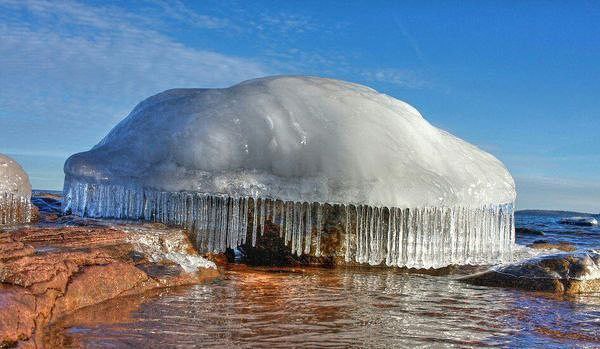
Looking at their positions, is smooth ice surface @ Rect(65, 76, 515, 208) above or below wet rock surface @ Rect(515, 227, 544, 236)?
above

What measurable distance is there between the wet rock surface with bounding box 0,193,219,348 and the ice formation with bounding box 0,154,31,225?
0.79 m

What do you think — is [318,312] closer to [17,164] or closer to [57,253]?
[57,253]

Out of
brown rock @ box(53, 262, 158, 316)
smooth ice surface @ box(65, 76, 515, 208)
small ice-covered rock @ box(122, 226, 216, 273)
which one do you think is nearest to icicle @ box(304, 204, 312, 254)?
smooth ice surface @ box(65, 76, 515, 208)

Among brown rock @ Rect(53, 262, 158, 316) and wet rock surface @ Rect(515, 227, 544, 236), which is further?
wet rock surface @ Rect(515, 227, 544, 236)

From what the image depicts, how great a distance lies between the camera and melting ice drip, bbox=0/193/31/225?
8567mm

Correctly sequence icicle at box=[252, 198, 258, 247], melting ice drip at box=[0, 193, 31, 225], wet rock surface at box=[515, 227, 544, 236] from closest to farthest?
icicle at box=[252, 198, 258, 247] → melting ice drip at box=[0, 193, 31, 225] → wet rock surface at box=[515, 227, 544, 236]

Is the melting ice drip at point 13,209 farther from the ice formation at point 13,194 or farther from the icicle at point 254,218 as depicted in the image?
the icicle at point 254,218

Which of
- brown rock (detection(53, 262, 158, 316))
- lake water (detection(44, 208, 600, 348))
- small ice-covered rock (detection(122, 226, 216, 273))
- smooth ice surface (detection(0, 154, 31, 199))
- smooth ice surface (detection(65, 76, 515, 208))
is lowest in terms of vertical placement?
lake water (detection(44, 208, 600, 348))

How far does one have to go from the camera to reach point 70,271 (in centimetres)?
507

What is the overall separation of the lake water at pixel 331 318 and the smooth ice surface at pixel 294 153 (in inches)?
46.9

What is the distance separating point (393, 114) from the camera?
8273mm

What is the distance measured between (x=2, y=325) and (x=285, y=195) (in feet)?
13.0

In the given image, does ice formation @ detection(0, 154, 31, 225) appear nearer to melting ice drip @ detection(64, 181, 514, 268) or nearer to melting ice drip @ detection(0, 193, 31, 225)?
melting ice drip @ detection(0, 193, 31, 225)

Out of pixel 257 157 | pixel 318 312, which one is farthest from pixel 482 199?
pixel 318 312
